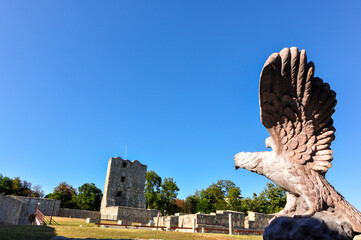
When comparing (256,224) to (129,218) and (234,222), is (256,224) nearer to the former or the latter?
(234,222)

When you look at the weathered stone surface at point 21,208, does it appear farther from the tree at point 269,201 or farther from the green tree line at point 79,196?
the tree at point 269,201

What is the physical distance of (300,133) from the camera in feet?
14.1

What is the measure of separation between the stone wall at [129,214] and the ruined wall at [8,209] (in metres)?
7.55

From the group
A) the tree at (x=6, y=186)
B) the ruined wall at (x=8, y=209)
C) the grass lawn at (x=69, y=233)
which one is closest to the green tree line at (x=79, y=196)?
the tree at (x=6, y=186)

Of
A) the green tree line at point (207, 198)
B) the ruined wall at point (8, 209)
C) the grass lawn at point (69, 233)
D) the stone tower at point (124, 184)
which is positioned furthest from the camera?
the green tree line at point (207, 198)

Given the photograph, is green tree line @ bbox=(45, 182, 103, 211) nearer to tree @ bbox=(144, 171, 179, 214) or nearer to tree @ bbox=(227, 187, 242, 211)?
tree @ bbox=(144, 171, 179, 214)

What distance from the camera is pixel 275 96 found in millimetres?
3990

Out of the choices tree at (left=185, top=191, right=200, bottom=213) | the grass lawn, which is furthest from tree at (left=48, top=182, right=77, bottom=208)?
the grass lawn

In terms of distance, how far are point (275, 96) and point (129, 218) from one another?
21.1 meters

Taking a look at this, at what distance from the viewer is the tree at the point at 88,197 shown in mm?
38531

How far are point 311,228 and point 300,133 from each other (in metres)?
1.68

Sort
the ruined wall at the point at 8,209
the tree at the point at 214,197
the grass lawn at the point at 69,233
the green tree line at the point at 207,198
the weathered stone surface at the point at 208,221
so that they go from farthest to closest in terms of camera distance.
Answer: the tree at the point at 214,197 → the green tree line at the point at 207,198 → the weathered stone surface at the point at 208,221 → the ruined wall at the point at 8,209 → the grass lawn at the point at 69,233

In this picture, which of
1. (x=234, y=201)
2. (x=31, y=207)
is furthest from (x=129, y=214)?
(x=234, y=201)

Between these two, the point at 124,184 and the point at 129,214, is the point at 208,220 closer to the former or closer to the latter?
the point at 129,214
